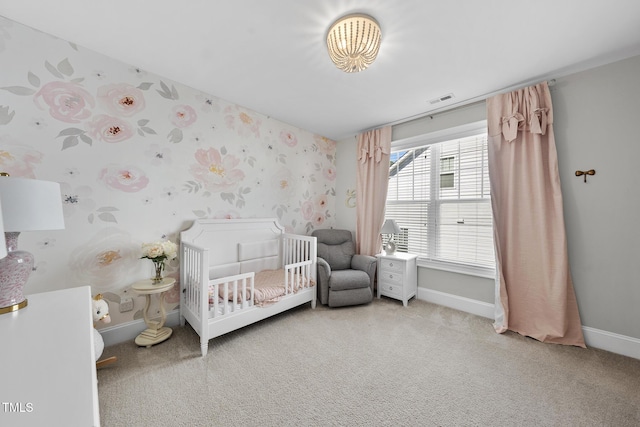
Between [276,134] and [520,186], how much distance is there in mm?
2802

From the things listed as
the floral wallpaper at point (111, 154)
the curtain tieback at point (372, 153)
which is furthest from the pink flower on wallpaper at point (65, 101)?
the curtain tieback at point (372, 153)

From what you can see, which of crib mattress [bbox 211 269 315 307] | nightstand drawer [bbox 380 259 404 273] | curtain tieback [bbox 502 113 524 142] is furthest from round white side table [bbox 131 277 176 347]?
curtain tieback [bbox 502 113 524 142]

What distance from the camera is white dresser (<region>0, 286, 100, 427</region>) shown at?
420 millimetres

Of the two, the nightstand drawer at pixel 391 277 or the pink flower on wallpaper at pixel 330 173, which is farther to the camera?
the pink flower on wallpaper at pixel 330 173

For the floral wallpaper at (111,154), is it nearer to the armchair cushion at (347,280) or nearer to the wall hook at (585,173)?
the armchair cushion at (347,280)

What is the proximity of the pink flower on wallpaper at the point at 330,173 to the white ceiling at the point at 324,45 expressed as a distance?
58.7 inches

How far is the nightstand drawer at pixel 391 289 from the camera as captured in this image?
2.99 meters

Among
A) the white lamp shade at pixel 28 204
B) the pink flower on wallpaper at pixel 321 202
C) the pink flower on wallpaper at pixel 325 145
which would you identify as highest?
the pink flower on wallpaper at pixel 325 145

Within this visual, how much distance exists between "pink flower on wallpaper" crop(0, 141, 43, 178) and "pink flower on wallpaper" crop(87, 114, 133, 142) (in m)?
0.38

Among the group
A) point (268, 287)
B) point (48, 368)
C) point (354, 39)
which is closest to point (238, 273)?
point (268, 287)

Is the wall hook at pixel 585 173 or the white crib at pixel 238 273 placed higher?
the wall hook at pixel 585 173

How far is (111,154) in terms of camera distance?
203 cm

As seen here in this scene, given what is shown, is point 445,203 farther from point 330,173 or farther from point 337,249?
point 330,173

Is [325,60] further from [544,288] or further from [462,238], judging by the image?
[544,288]
